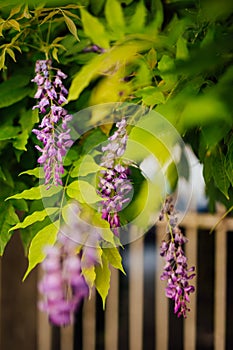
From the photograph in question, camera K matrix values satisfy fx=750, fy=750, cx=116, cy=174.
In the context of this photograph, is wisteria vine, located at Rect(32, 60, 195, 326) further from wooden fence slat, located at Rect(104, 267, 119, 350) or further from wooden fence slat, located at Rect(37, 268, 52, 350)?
wooden fence slat, located at Rect(37, 268, 52, 350)

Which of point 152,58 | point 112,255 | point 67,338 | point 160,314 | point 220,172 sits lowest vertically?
point 67,338

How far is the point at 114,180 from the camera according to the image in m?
0.85

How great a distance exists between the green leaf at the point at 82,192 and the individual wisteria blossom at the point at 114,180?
1cm

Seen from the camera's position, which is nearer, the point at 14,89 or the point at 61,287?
the point at 61,287

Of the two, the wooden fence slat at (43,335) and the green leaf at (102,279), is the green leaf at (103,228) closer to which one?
the green leaf at (102,279)

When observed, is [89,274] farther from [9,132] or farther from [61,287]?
[9,132]

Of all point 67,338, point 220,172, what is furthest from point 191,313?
point 220,172

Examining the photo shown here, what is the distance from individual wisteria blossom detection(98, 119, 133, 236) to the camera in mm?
836

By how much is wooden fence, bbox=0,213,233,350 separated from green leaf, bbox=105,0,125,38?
204 cm

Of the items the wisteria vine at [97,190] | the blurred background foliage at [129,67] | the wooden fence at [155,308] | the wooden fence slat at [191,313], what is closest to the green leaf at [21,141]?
the blurred background foliage at [129,67]

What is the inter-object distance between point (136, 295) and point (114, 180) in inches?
86.7

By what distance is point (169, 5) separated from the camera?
47.0 inches

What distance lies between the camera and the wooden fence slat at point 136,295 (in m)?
2.94

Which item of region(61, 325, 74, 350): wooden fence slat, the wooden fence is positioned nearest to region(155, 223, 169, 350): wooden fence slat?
the wooden fence
